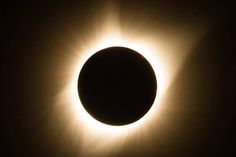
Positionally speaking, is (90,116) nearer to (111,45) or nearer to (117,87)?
(117,87)

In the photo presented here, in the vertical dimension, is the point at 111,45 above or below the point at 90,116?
above

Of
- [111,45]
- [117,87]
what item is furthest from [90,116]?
[111,45]

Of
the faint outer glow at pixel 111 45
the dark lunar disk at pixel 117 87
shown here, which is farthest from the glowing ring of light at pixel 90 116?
the dark lunar disk at pixel 117 87

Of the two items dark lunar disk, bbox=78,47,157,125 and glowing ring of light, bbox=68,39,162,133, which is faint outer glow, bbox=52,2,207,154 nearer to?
glowing ring of light, bbox=68,39,162,133

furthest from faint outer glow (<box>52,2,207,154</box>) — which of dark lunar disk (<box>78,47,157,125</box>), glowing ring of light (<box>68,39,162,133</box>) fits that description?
dark lunar disk (<box>78,47,157,125</box>)

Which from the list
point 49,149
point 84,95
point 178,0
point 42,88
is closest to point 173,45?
point 178,0

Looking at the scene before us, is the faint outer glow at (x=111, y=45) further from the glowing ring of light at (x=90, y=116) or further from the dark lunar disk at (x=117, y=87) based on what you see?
the dark lunar disk at (x=117, y=87)
